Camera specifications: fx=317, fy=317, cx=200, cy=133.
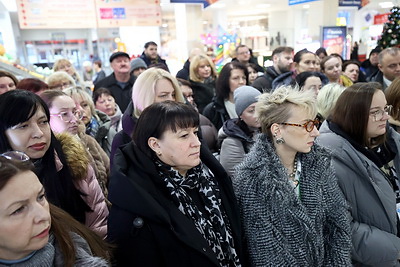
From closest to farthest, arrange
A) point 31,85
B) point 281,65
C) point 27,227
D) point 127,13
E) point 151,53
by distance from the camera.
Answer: point 27,227 → point 31,85 → point 281,65 → point 151,53 → point 127,13

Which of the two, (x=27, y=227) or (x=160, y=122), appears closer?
(x=27, y=227)

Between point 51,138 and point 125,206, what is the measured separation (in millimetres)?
719

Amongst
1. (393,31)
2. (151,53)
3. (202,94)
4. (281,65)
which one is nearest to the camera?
(202,94)

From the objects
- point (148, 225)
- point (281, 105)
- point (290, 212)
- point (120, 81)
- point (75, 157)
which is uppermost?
point (281, 105)

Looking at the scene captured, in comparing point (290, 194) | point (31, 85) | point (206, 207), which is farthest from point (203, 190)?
point (31, 85)

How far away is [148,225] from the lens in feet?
4.39

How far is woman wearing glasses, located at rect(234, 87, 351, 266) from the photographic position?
1574mm

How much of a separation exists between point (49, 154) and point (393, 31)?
279 inches

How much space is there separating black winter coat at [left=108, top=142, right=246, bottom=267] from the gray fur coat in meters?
0.32

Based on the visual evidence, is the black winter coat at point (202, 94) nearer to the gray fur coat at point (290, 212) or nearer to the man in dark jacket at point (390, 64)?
the man in dark jacket at point (390, 64)

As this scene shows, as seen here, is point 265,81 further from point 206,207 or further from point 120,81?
point 206,207

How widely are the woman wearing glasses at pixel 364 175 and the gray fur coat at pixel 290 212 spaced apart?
0.16 meters

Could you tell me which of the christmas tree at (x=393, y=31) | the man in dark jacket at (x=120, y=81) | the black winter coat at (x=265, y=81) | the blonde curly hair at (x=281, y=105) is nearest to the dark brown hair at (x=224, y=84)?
the black winter coat at (x=265, y=81)

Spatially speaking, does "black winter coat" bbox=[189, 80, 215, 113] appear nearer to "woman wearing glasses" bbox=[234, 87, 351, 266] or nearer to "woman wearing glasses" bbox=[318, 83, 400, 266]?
"woman wearing glasses" bbox=[318, 83, 400, 266]
